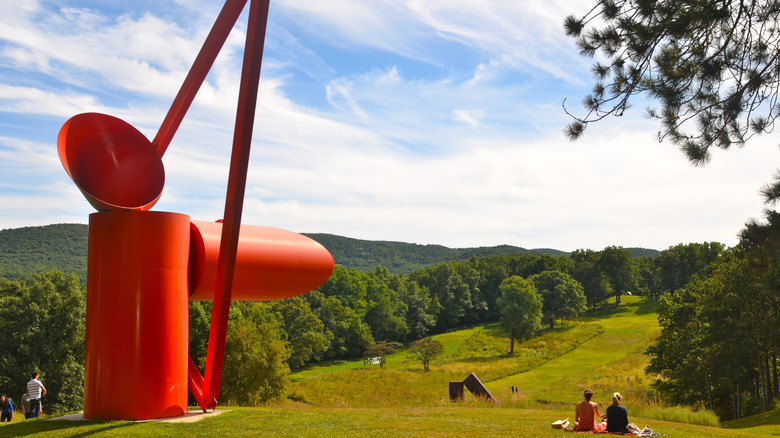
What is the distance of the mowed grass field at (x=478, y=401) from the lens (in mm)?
9859

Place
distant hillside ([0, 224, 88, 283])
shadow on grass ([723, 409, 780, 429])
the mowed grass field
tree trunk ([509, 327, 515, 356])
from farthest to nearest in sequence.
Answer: distant hillside ([0, 224, 88, 283])
tree trunk ([509, 327, 515, 356])
shadow on grass ([723, 409, 780, 429])
the mowed grass field

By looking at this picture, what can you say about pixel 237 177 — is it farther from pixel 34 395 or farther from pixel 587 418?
pixel 34 395

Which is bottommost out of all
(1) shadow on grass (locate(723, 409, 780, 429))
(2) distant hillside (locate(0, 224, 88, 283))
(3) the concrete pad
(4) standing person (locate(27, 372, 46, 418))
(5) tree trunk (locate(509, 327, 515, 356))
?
(5) tree trunk (locate(509, 327, 515, 356))

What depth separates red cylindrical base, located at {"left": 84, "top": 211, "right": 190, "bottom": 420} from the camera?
9930 mm

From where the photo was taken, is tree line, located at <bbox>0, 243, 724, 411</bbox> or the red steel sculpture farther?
tree line, located at <bbox>0, 243, 724, 411</bbox>

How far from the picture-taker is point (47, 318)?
32.9 meters

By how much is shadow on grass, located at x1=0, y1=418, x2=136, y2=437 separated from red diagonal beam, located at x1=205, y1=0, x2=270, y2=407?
185cm

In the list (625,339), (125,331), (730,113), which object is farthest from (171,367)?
(625,339)

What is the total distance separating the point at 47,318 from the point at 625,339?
47949 mm

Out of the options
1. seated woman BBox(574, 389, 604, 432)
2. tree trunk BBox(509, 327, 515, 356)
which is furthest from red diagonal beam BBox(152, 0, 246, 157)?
tree trunk BBox(509, 327, 515, 356)

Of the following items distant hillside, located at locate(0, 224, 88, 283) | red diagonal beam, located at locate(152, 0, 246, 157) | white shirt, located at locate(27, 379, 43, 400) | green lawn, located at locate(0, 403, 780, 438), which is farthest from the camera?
distant hillside, located at locate(0, 224, 88, 283)

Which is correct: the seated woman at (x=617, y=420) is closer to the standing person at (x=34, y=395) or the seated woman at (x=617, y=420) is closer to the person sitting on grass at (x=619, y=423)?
the person sitting on grass at (x=619, y=423)

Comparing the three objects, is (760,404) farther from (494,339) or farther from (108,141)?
(494,339)

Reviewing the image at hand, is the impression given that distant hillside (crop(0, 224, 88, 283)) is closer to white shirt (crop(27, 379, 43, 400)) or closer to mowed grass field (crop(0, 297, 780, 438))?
mowed grass field (crop(0, 297, 780, 438))
